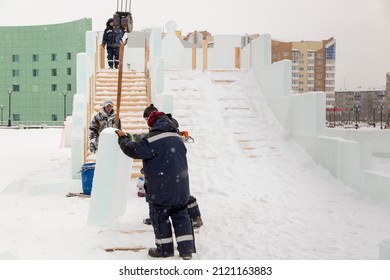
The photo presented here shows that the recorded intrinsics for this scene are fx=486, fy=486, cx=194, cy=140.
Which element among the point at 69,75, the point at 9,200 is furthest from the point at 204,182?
the point at 69,75

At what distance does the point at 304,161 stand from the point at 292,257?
207 inches

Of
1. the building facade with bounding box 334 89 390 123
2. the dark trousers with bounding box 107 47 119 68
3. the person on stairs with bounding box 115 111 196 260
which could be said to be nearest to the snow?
the person on stairs with bounding box 115 111 196 260

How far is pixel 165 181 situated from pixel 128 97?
24.7 ft

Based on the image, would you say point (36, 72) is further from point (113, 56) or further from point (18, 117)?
point (113, 56)

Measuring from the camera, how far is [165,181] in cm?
468

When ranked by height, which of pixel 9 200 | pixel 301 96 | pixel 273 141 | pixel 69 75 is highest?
pixel 69 75

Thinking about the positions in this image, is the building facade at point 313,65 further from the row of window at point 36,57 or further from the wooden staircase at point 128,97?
the wooden staircase at point 128,97

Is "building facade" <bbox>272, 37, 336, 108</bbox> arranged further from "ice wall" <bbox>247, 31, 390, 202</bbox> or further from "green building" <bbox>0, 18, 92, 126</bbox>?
"ice wall" <bbox>247, 31, 390, 202</bbox>

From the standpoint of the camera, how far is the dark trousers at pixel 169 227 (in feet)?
15.5

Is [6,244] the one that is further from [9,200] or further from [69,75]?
[69,75]

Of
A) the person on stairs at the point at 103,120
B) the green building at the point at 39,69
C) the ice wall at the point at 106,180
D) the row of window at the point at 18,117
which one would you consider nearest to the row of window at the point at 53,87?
the green building at the point at 39,69

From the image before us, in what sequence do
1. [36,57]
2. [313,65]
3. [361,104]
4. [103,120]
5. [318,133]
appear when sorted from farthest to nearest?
[361,104], [313,65], [36,57], [318,133], [103,120]

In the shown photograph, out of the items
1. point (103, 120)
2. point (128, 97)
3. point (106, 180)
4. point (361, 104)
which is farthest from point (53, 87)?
point (361, 104)

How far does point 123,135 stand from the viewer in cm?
514
